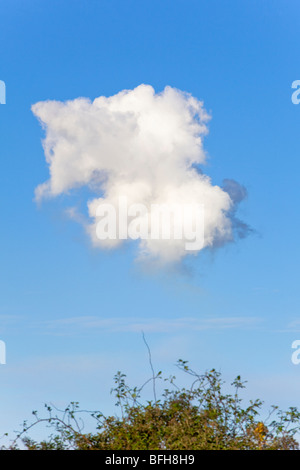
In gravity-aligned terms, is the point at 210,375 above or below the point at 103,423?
above

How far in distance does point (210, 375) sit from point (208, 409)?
0.67 metres

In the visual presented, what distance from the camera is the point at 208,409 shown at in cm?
1279

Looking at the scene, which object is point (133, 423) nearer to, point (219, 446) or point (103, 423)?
point (103, 423)
